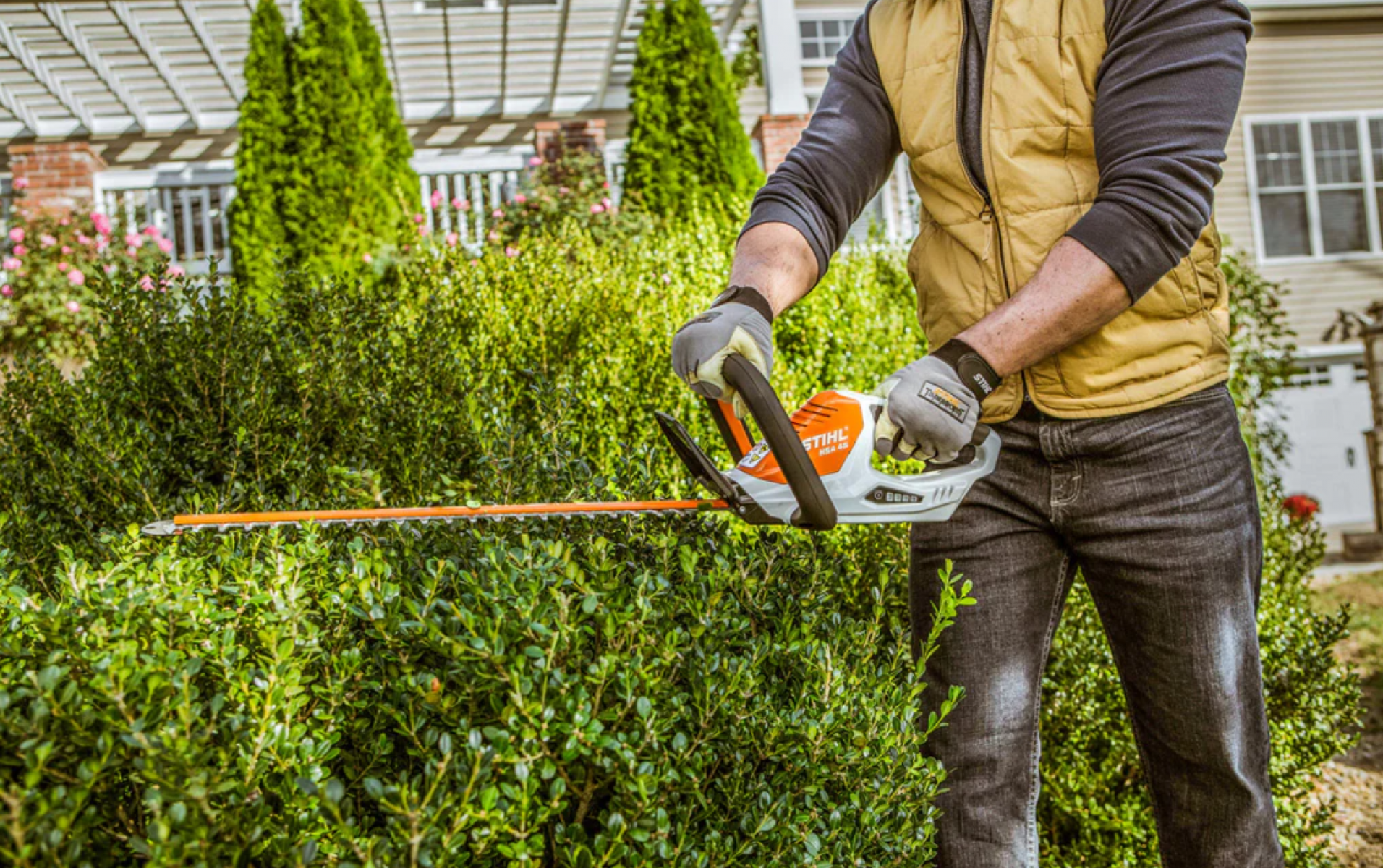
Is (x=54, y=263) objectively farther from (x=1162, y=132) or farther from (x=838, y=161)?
(x=1162, y=132)

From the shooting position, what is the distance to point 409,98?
12.7m

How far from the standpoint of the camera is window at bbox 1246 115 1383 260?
506 inches

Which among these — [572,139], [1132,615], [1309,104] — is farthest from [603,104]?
[1132,615]

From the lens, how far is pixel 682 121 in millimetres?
8391

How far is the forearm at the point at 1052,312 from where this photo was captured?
151 cm

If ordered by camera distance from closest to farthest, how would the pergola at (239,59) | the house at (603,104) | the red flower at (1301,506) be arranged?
the red flower at (1301,506), the pergola at (239,59), the house at (603,104)

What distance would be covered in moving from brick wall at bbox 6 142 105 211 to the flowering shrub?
0.13 meters

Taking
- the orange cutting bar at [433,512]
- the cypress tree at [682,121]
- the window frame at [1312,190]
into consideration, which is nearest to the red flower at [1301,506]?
the orange cutting bar at [433,512]

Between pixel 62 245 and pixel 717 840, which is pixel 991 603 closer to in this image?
pixel 717 840

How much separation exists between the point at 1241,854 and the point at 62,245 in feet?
30.0

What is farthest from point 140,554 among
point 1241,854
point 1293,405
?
point 1293,405

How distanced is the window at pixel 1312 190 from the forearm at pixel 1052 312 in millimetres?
13131

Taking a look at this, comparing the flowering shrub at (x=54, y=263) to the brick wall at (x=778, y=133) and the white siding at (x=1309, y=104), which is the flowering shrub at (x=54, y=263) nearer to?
the brick wall at (x=778, y=133)

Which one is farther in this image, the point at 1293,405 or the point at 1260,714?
the point at 1293,405
